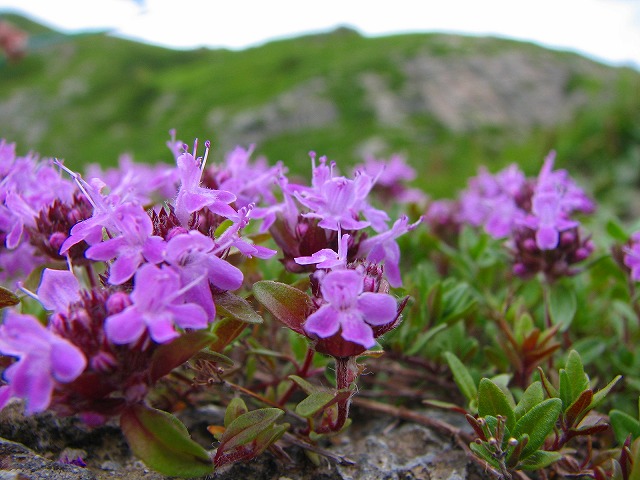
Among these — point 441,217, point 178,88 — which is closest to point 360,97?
point 178,88

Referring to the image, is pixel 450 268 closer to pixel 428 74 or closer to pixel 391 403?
pixel 391 403

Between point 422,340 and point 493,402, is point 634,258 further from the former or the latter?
point 493,402

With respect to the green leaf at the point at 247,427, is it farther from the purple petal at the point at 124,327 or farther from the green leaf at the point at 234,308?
the purple petal at the point at 124,327

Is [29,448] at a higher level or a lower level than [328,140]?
higher

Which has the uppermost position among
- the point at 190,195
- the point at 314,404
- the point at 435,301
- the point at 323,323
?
the point at 190,195

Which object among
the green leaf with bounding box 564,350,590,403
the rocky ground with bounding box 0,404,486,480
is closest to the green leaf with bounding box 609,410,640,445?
the green leaf with bounding box 564,350,590,403

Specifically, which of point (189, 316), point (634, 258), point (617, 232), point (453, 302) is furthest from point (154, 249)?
point (617, 232)
